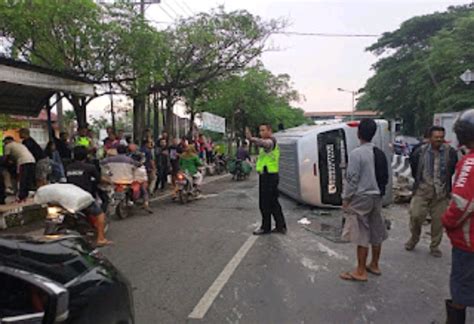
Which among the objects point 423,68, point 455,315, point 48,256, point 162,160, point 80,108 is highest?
point 423,68

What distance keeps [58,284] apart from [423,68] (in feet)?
109

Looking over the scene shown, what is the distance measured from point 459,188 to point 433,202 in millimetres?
3429

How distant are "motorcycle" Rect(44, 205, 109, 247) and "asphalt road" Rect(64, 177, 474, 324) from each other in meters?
0.43

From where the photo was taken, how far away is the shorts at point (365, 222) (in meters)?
5.06

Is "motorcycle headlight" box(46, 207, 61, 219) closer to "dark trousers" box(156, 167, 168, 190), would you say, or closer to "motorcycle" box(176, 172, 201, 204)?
"motorcycle" box(176, 172, 201, 204)

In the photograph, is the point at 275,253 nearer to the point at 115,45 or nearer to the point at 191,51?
the point at 115,45

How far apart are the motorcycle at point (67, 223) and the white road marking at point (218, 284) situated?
1.73 meters

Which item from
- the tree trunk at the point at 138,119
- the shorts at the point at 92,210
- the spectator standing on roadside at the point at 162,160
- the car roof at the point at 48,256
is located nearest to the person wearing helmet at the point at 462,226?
the car roof at the point at 48,256

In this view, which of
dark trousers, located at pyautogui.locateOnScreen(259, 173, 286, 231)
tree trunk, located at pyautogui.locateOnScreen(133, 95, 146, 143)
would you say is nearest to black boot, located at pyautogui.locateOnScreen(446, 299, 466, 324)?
dark trousers, located at pyautogui.locateOnScreen(259, 173, 286, 231)

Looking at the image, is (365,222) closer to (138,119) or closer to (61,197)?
(61,197)

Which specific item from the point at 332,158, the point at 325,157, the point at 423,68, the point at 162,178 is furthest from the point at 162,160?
the point at 423,68

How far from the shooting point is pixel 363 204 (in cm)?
506

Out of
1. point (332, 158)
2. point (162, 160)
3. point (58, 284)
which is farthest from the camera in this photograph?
point (162, 160)

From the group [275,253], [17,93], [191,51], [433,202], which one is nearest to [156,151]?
[191,51]
